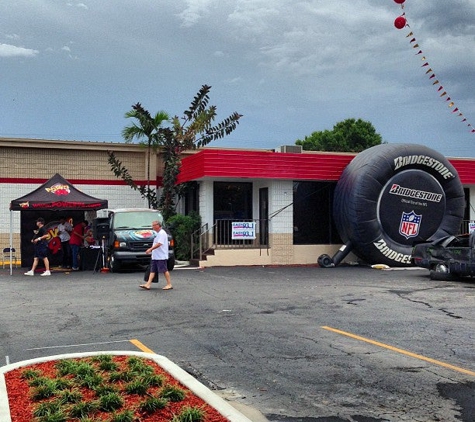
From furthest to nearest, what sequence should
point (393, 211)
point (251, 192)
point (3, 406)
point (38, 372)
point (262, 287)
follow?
point (251, 192) → point (393, 211) → point (262, 287) → point (38, 372) → point (3, 406)

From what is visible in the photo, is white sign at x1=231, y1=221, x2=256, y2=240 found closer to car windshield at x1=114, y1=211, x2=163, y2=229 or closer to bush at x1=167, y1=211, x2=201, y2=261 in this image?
bush at x1=167, y1=211, x2=201, y2=261

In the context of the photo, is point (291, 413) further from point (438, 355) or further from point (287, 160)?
point (287, 160)

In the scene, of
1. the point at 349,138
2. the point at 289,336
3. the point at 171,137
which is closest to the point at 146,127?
the point at 171,137

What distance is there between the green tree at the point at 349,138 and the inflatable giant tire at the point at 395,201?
3789cm

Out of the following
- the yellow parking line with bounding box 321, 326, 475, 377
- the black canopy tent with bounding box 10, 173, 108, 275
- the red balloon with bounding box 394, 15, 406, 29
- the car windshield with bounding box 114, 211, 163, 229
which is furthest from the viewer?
the car windshield with bounding box 114, 211, 163, 229

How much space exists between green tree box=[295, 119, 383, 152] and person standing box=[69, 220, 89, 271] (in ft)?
138

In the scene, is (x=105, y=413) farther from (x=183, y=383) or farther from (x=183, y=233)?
(x=183, y=233)

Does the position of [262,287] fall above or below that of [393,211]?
below

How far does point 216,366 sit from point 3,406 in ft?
8.23

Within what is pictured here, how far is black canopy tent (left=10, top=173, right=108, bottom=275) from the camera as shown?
19.6m

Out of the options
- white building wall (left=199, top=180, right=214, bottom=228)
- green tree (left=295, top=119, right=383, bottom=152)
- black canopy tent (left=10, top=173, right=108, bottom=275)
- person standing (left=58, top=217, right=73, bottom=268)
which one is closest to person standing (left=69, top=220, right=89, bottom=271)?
person standing (left=58, top=217, right=73, bottom=268)

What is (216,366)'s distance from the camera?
7016 millimetres

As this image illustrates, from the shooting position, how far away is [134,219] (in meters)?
20.5

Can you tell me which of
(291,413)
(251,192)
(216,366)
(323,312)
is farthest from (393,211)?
(291,413)
